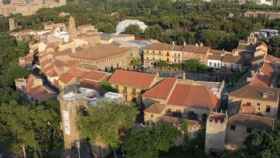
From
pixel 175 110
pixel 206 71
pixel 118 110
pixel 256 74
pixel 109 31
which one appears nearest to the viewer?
pixel 118 110

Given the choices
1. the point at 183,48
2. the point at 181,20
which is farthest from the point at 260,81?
the point at 181,20

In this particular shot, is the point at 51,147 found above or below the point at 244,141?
below

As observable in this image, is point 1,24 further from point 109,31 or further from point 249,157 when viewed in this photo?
point 249,157

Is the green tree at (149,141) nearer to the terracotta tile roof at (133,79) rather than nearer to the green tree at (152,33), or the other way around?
the terracotta tile roof at (133,79)

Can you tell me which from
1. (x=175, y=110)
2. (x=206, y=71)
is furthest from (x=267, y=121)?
(x=206, y=71)

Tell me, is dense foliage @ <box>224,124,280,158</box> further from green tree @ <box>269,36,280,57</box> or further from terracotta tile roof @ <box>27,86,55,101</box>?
green tree @ <box>269,36,280,57</box>

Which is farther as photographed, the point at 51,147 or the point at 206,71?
the point at 206,71

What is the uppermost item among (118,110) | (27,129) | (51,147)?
(118,110)

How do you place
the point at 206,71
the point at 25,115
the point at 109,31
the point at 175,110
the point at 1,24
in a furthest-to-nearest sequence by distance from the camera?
the point at 1,24 < the point at 109,31 < the point at 206,71 < the point at 175,110 < the point at 25,115
